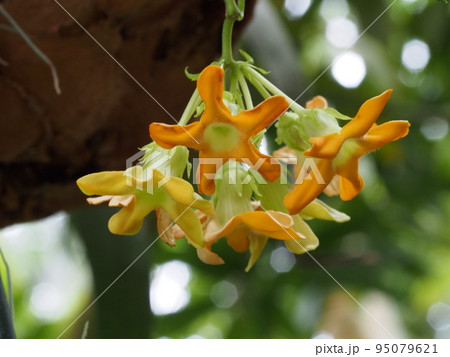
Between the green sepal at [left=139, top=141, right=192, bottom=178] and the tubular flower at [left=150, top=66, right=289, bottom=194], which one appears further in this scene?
the green sepal at [left=139, top=141, right=192, bottom=178]

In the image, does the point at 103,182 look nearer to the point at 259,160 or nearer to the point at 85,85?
the point at 259,160

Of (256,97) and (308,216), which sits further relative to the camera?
(256,97)

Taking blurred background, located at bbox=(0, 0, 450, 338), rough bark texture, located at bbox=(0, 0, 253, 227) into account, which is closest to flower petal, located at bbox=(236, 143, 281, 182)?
rough bark texture, located at bbox=(0, 0, 253, 227)

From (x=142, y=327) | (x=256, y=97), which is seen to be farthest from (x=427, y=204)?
(x=142, y=327)

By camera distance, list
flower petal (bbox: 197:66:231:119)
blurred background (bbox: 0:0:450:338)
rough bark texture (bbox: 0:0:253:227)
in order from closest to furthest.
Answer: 1. flower petal (bbox: 197:66:231:119)
2. rough bark texture (bbox: 0:0:253:227)
3. blurred background (bbox: 0:0:450:338)

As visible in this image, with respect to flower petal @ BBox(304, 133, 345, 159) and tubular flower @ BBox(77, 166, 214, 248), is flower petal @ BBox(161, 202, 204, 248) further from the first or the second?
flower petal @ BBox(304, 133, 345, 159)

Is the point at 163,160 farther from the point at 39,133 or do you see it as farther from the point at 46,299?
the point at 46,299

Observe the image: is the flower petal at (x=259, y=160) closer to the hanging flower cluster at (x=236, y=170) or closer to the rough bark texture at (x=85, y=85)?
the hanging flower cluster at (x=236, y=170)
